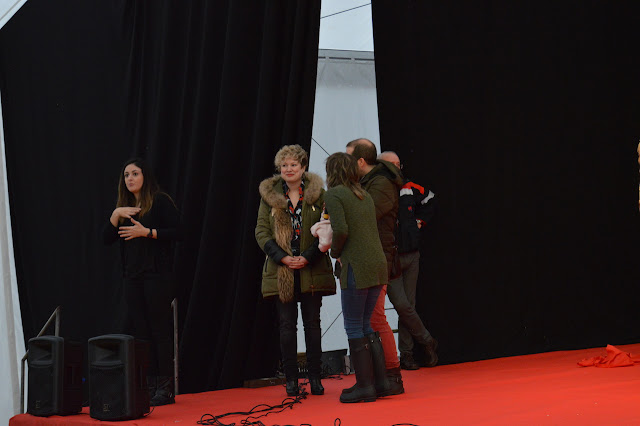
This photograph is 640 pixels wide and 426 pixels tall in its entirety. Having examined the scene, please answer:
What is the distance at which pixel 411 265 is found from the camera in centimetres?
509

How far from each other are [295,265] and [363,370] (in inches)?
26.4

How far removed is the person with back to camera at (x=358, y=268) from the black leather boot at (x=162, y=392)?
3.11 ft

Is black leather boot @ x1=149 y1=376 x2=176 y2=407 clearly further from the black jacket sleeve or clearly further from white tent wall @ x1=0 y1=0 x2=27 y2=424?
white tent wall @ x1=0 y1=0 x2=27 y2=424

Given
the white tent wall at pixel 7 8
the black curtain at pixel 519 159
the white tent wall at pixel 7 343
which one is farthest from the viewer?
the black curtain at pixel 519 159

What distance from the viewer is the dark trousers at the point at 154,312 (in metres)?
3.89

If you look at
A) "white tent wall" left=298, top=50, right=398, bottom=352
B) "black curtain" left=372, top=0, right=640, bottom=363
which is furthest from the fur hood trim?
"white tent wall" left=298, top=50, right=398, bottom=352

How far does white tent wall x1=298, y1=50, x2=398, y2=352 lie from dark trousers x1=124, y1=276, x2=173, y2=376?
1.62 meters

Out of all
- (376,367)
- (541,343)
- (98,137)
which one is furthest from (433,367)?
(98,137)

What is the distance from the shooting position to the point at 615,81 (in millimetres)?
6402

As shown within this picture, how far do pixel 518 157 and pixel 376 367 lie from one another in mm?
2861

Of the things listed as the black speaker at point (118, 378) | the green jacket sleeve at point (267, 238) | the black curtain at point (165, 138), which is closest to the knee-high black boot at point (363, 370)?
the green jacket sleeve at point (267, 238)

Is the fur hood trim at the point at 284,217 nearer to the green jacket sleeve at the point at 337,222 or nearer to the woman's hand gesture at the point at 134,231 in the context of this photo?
the green jacket sleeve at the point at 337,222

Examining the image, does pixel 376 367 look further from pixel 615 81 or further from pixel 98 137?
pixel 615 81

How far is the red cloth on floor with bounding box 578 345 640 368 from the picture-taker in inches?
183
